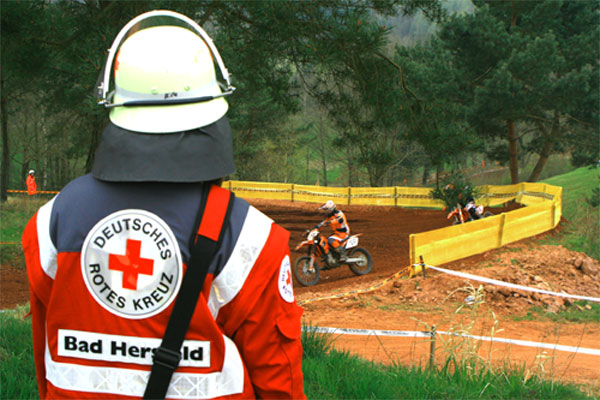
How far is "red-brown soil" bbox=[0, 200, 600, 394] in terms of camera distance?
5637mm

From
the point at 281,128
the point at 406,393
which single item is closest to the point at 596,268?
the point at 406,393

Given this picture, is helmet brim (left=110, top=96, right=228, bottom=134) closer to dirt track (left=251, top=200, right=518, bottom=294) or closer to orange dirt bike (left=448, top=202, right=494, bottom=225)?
dirt track (left=251, top=200, right=518, bottom=294)

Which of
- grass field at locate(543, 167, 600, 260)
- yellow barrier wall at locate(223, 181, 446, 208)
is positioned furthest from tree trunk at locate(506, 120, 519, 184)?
yellow barrier wall at locate(223, 181, 446, 208)

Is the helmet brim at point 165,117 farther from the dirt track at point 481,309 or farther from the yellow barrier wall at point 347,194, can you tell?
the yellow barrier wall at point 347,194

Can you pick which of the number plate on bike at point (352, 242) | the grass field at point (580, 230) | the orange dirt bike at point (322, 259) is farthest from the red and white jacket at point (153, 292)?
the grass field at point (580, 230)

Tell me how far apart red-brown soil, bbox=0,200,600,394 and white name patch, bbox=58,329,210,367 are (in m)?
3.00

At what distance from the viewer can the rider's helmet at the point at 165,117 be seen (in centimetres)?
148

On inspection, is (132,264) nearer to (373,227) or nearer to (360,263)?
(360,263)

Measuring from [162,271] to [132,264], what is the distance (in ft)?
0.32

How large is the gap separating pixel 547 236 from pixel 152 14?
46.8 feet

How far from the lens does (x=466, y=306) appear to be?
8672 mm

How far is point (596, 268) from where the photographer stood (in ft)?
35.1

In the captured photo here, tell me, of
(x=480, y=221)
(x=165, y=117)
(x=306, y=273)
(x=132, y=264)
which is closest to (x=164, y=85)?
(x=165, y=117)

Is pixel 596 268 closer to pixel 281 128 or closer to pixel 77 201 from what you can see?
pixel 77 201
